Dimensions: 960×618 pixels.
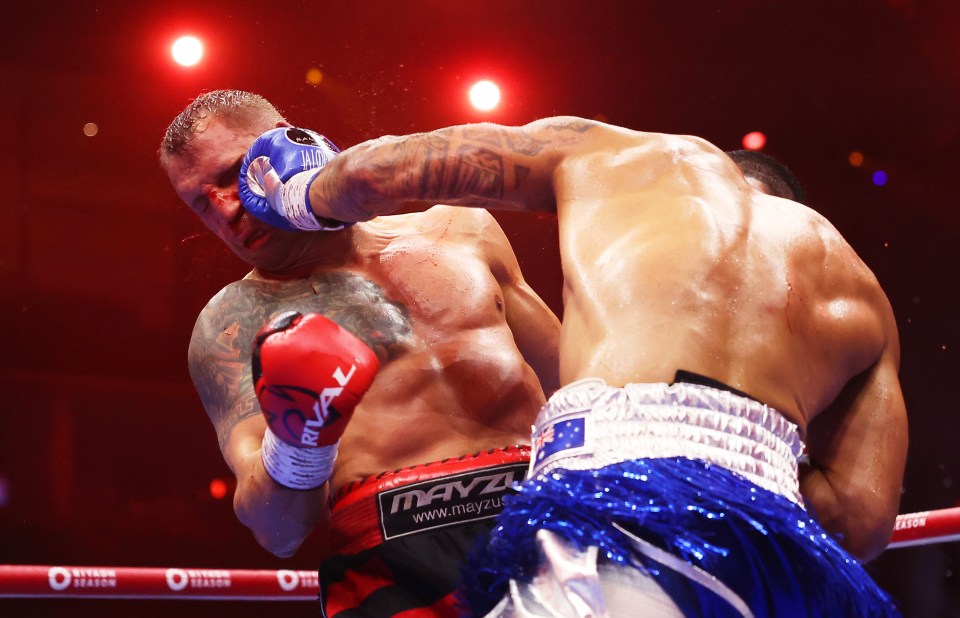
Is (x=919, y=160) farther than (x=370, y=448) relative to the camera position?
Yes

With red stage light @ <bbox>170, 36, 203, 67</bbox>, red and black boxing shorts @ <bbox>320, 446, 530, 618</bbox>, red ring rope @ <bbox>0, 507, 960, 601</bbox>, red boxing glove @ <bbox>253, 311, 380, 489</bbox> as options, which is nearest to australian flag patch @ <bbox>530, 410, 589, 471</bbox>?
red boxing glove @ <bbox>253, 311, 380, 489</bbox>

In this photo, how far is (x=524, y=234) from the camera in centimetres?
383

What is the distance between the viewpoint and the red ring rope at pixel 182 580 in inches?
96.8

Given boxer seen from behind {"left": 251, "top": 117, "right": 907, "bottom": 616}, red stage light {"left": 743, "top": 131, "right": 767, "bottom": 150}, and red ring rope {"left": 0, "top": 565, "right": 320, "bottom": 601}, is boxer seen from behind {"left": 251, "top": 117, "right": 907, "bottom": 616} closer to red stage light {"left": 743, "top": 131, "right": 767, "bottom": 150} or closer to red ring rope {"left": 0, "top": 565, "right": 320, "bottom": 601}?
red ring rope {"left": 0, "top": 565, "right": 320, "bottom": 601}

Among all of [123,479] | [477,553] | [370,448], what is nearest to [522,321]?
[370,448]

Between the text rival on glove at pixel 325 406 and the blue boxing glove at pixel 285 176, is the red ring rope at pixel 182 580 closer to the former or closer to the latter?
the blue boxing glove at pixel 285 176

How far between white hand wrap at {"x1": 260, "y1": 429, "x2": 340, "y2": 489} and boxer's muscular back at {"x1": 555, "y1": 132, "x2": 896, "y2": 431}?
1.40 ft

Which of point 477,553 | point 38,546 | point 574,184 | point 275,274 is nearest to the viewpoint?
point 477,553

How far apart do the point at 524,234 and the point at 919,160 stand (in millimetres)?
1495

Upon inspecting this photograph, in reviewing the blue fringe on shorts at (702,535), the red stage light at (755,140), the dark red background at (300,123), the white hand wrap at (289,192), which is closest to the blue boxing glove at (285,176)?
the white hand wrap at (289,192)

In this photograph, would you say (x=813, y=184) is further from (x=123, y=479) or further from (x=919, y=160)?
(x=123, y=479)

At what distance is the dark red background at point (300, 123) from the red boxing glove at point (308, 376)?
2.21m

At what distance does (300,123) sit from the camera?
145 inches

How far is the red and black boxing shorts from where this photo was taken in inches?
68.4
